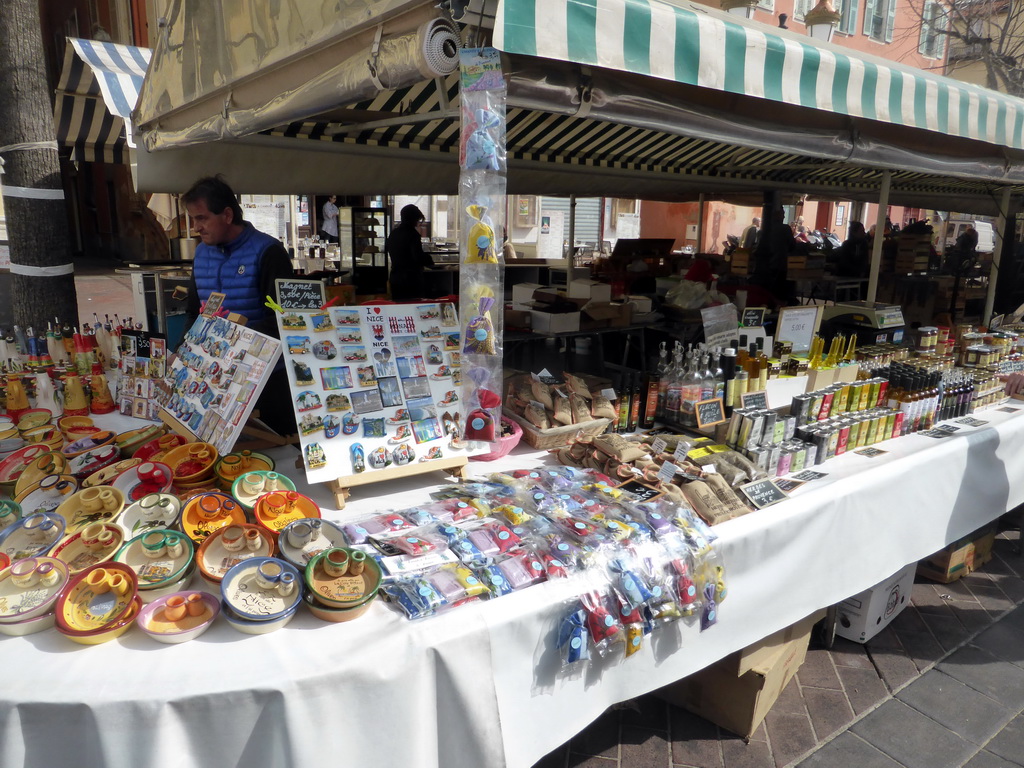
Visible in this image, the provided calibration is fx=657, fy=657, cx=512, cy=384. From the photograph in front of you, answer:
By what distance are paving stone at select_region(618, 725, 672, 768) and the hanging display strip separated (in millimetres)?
1562

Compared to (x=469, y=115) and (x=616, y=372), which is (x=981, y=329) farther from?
(x=469, y=115)

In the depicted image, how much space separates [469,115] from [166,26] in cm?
321

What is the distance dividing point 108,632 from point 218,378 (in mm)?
1217

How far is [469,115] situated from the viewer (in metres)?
1.91

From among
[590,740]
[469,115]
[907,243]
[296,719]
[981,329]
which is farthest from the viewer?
[907,243]

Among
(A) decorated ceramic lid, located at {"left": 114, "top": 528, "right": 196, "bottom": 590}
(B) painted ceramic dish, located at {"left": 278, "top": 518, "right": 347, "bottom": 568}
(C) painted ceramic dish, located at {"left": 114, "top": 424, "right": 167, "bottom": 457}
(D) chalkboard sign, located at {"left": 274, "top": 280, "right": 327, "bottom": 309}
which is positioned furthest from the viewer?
(C) painted ceramic dish, located at {"left": 114, "top": 424, "right": 167, "bottom": 457}

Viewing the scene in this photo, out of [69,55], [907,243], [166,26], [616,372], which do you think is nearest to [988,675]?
[616,372]

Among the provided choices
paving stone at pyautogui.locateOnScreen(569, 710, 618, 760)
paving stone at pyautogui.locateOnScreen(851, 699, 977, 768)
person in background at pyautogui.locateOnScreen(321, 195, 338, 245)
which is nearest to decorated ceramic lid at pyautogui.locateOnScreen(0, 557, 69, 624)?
paving stone at pyautogui.locateOnScreen(569, 710, 618, 760)

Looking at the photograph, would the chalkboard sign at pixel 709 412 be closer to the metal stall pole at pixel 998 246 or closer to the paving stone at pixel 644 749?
the paving stone at pixel 644 749

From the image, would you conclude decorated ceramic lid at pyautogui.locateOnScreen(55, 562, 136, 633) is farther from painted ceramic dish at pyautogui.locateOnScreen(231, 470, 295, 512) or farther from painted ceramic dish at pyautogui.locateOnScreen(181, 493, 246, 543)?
painted ceramic dish at pyautogui.locateOnScreen(231, 470, 295, 512)

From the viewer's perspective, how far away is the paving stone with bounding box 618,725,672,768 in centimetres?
250

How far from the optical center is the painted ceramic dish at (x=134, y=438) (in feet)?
8.64

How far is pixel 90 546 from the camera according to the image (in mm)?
1831

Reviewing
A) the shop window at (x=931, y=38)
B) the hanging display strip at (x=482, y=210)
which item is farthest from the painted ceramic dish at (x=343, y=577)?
the shop window at (x=931, y=38)
